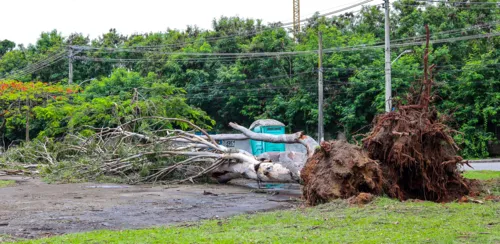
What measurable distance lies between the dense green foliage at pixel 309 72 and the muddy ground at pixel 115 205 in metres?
10.2

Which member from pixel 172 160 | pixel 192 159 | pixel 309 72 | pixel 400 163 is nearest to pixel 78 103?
pixel 309 72

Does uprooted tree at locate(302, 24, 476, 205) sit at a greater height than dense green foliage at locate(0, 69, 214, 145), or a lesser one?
lesser

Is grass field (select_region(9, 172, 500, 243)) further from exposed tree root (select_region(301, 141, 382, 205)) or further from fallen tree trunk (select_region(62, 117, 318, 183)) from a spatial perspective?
fallen tree trunk (select_region(62, 117, 318, 183))

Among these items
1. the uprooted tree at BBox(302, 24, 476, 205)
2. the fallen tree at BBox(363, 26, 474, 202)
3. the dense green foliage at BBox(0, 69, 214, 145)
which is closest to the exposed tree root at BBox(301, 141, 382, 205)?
the uprooted tree at BBox(302, 24, 476, 205)

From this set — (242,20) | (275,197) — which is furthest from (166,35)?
(275,197)

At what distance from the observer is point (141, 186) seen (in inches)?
571

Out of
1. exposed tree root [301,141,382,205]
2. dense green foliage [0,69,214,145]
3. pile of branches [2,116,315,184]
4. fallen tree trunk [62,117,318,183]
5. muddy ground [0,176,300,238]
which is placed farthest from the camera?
dense green foliage [0,69,214,145]

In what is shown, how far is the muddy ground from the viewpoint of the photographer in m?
7.88

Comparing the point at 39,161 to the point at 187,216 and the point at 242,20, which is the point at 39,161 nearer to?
the point at 187,216

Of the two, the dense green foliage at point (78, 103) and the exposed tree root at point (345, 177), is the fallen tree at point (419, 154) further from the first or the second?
the dense green foliage at point (78, 103)

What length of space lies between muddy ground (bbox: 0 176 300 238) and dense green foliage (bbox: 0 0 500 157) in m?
10.2

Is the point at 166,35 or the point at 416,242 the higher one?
the point at 166,35

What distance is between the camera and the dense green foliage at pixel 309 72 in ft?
92.8

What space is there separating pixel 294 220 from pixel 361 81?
952 inches
